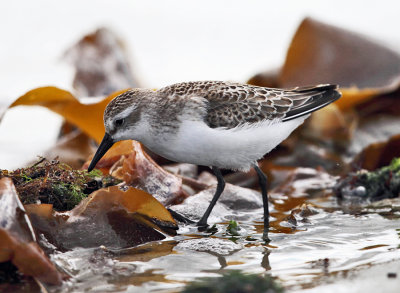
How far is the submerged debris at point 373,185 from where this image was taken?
6.07 meters

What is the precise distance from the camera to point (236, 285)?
3.62m

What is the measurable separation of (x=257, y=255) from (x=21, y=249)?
164 cm

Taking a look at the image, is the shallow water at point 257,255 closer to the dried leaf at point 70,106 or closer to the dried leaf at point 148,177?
the dried leaf at point 148,177

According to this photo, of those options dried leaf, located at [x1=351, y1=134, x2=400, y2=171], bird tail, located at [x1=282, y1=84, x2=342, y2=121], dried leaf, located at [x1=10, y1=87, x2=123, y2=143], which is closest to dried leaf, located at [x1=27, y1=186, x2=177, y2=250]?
bird tail, located at [x1=282, y1=84, x2=342, y2=121]

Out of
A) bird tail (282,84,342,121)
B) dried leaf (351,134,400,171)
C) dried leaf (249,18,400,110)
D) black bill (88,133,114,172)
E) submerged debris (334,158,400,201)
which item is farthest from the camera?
dried leaf (249,18,400,110)

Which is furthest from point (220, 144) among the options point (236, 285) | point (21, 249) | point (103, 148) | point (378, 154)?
point (378, 154)

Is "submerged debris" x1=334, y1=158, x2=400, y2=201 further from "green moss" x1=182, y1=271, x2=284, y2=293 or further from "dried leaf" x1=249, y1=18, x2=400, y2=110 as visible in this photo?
"green moss" x1=182, y1=271, x2=284, y2=293

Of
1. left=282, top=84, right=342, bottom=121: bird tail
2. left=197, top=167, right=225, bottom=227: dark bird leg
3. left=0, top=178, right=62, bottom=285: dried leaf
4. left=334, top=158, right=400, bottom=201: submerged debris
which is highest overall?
left=282, top=84, right=342, bottom=121: bird tail

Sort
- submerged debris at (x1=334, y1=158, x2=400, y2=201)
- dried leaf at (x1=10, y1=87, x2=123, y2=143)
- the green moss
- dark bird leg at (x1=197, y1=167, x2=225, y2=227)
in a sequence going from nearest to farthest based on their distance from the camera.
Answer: the green moss → dark bird leg at (x1=197, y1=167, x2=225, y2=227) → submerged debris at (x1=334, y1=158, x2=400, y2=201) → dried leaf at (x1=10, y1=87, x2=123, y2=143)

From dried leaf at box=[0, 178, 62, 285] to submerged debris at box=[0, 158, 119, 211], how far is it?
0.60m

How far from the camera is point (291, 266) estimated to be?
13.5 feet

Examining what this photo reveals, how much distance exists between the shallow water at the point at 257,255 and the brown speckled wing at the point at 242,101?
0.89 metres

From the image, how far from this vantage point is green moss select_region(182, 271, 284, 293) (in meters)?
3.55

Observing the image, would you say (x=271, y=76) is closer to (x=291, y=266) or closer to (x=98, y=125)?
(x=98, y=125)
